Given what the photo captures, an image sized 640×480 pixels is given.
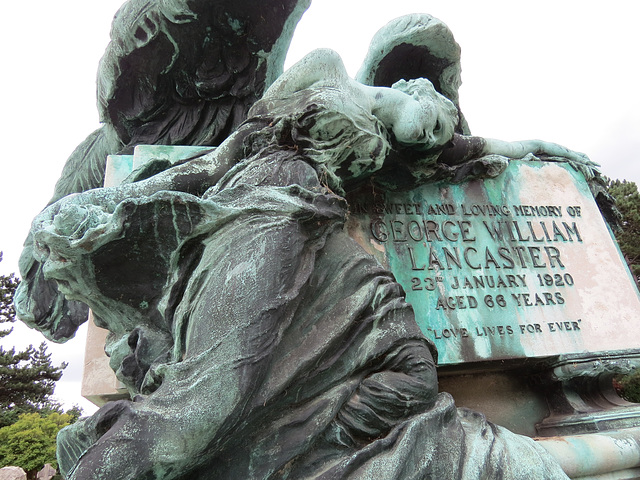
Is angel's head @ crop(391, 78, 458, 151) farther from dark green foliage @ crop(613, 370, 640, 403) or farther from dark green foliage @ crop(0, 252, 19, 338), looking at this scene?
dark green foliage @ crop(0, 252, 19, 338)

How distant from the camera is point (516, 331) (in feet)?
8.34

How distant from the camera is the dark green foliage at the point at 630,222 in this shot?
565 inches

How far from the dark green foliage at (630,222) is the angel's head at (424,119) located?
562 inches

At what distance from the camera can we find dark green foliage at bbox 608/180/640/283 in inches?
565

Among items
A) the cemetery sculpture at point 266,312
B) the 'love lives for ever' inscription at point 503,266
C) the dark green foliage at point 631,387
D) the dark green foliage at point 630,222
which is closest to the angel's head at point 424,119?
the cemetery sculpture at point 266,312

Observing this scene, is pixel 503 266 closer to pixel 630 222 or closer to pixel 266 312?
pixel 266 312

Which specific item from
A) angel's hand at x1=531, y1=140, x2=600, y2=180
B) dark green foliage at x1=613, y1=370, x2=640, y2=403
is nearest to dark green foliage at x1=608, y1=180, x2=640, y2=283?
dark green foliage at x1=613, y1=370, x2=640, y2=403

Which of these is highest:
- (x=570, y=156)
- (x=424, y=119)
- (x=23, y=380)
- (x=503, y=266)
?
(x=23, y=380)

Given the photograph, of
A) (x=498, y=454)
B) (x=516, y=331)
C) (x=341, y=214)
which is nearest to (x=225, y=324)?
(x=341, y=214)

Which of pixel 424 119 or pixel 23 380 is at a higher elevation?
pixel 23 380

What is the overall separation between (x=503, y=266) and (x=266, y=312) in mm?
1853

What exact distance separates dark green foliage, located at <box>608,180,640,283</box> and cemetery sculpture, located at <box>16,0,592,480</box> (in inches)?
595

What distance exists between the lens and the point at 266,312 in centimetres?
142

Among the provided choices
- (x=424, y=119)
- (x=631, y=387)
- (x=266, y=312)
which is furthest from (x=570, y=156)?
(x=631, y=387)
